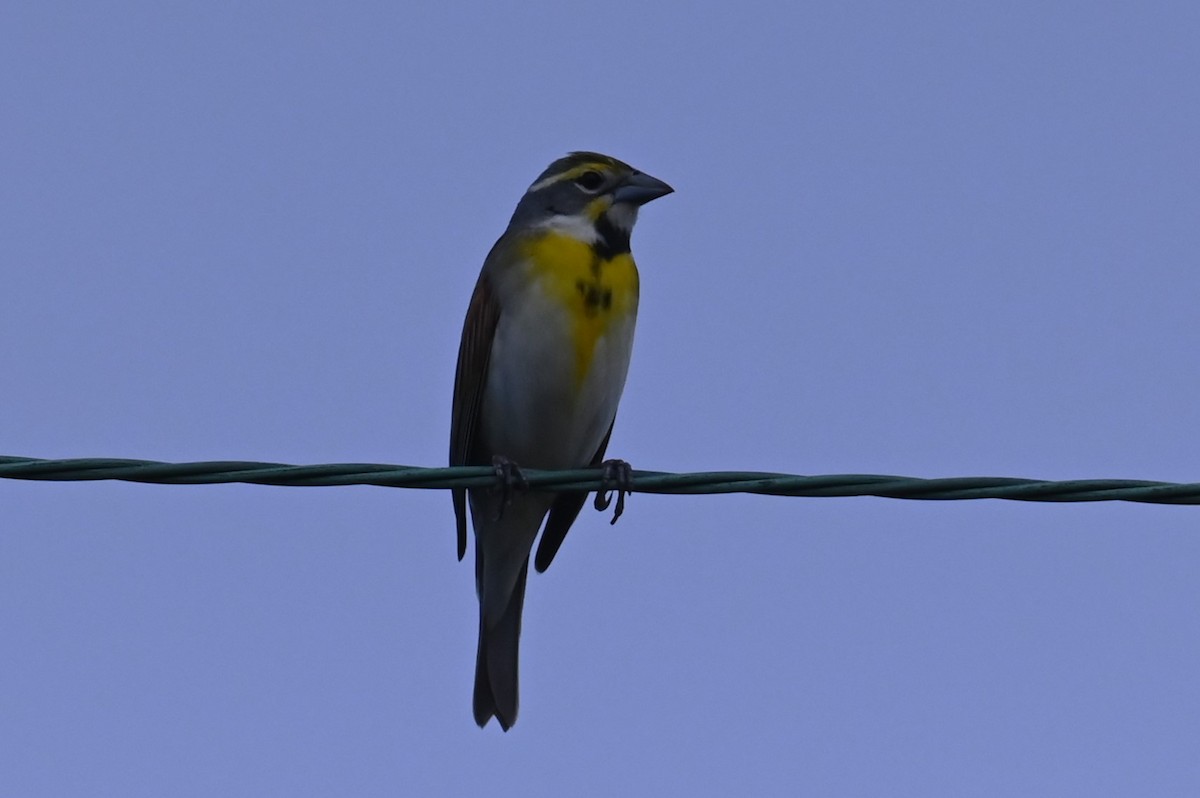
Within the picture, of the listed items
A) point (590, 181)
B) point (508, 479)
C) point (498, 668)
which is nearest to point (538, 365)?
point (590, 181)

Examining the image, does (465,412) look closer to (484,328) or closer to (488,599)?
(484,328)

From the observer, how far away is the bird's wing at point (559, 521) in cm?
866

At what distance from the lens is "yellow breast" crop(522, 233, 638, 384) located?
26.0 feet

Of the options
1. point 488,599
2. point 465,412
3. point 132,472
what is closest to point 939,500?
point 132,472

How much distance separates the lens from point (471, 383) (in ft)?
27.0

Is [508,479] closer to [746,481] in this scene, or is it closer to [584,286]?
[746,481]

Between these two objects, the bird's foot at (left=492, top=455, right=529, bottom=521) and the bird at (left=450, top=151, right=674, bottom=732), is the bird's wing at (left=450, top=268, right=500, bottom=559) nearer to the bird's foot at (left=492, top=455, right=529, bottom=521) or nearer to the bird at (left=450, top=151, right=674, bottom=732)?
the bird at (left=450, top=151, right=674, bottom=732)

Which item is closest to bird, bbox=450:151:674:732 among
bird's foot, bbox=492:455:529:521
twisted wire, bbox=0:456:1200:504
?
bird's foot, bbox=492:455:529:521

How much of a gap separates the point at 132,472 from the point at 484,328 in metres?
3.38

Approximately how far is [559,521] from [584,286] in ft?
4.69

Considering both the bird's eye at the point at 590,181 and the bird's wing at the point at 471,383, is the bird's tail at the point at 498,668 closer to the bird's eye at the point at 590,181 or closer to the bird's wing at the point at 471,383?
the bird's wing at the point at 471,383

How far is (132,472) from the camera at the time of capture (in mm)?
4926

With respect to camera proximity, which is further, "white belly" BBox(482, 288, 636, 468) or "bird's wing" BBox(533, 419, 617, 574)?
"bird's wing" BBox(533, 419, 617, 574)

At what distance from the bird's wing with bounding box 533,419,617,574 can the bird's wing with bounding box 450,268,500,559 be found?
0.50m
